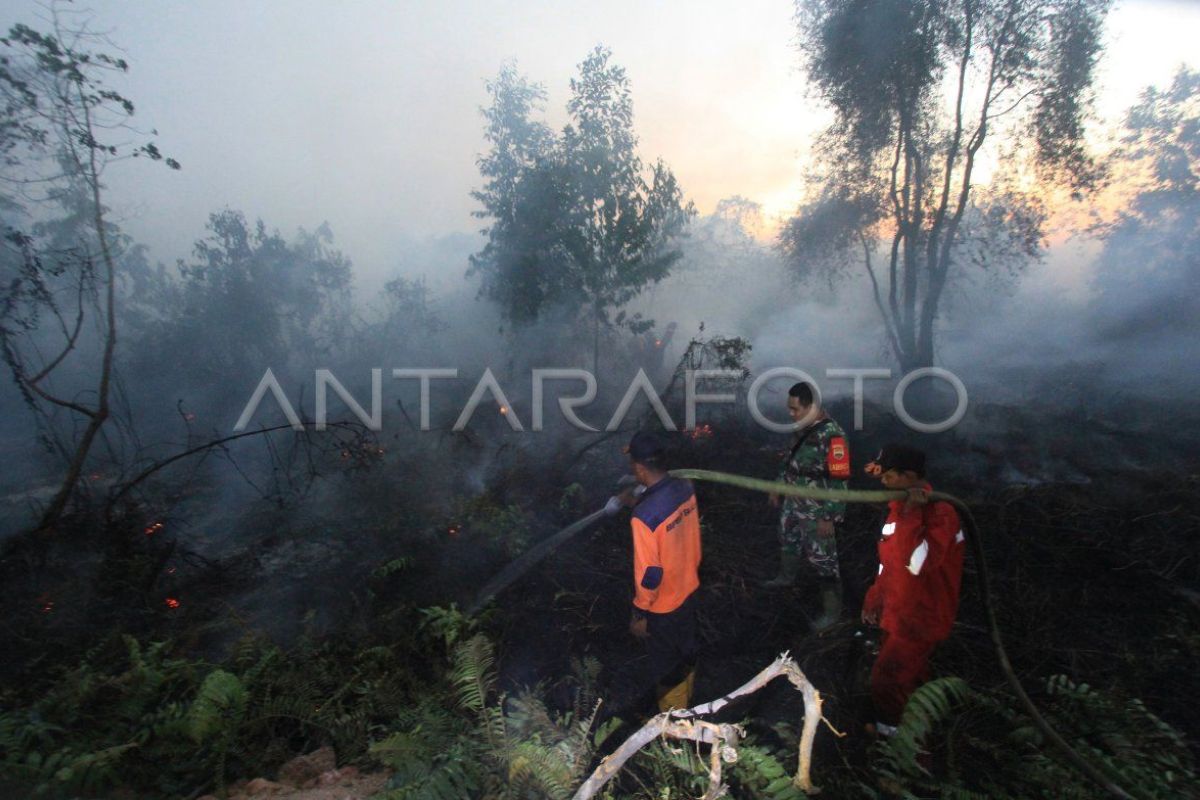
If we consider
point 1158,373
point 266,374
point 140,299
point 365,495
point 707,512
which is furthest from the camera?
point 140,299

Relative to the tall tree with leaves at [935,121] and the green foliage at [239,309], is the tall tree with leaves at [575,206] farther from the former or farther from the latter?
the green foliage at [239,309]

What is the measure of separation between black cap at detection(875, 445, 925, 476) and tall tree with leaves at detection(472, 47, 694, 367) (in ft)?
33.6

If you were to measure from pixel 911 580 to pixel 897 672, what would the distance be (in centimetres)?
58

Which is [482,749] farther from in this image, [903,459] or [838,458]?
[838,458]

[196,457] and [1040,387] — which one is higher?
[1040,387]

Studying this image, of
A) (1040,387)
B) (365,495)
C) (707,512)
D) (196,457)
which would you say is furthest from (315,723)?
(1040,387)

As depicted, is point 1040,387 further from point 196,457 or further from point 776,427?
point 196,457

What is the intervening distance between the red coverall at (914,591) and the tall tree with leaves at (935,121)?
953 cm

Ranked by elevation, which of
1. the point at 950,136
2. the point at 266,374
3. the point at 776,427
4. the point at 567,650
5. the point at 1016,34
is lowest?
the point at 567,650

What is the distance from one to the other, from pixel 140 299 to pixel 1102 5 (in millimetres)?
30842

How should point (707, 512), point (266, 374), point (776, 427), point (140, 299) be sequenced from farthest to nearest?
1. point (140, 299)
2. point (266, 374)
3. point (776, 427)
4. point (707, 512)

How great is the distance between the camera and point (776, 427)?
31.8 feet

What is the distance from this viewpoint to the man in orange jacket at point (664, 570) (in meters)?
2.86

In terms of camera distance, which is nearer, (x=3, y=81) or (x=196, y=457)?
(x=3, y=81)
